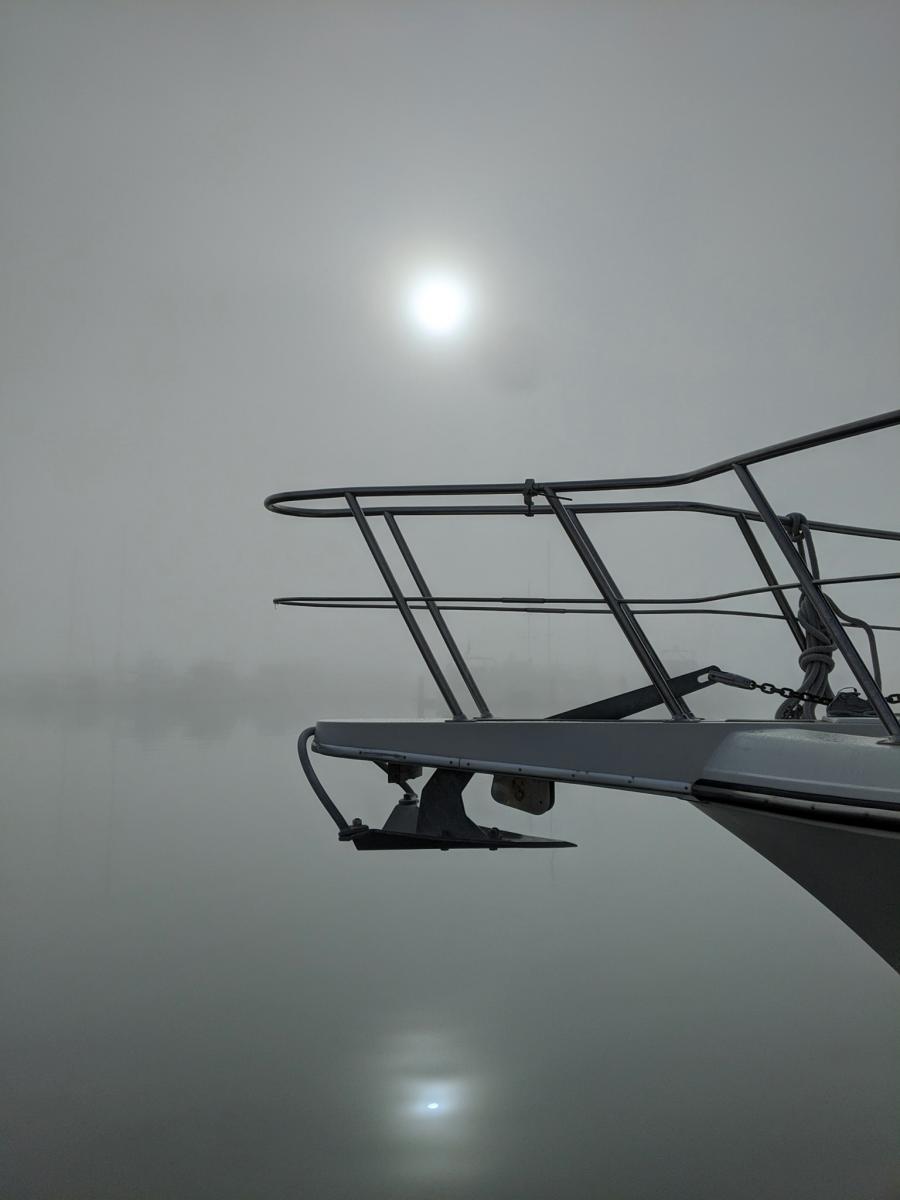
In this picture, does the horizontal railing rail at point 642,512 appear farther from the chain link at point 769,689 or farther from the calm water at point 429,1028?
the calm water at point 429,1028

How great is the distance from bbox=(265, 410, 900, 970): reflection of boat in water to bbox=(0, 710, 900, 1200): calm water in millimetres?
860

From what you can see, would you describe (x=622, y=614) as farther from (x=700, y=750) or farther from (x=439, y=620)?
(x=439, y=620)

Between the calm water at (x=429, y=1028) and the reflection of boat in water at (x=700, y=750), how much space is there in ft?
2.82

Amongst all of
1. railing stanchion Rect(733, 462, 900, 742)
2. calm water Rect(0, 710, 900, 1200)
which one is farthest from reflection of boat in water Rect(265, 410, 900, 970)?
calm water Rect(0, 710, 900, 1200)

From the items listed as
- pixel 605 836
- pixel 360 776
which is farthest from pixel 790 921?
pixel 360 776

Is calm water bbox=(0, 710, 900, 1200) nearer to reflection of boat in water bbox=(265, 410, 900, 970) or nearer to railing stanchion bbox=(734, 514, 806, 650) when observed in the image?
reflection of boat in water bbox=(265, 410, 900, 970)

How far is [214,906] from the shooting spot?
17.4 ft

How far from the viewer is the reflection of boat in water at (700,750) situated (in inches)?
72.8

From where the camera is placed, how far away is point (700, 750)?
6.97ft

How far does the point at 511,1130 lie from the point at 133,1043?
1.42m

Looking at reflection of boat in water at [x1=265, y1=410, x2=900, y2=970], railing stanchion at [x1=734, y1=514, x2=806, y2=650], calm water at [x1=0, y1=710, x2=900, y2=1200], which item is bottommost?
calm water at [x1=0, y1=710, x2=900, y2=1200]

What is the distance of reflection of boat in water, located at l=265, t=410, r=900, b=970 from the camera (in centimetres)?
185

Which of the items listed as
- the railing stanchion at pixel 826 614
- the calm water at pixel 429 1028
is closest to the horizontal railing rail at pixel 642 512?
the railing stanchion at pixel 826 614

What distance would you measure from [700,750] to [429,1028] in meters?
2.07
